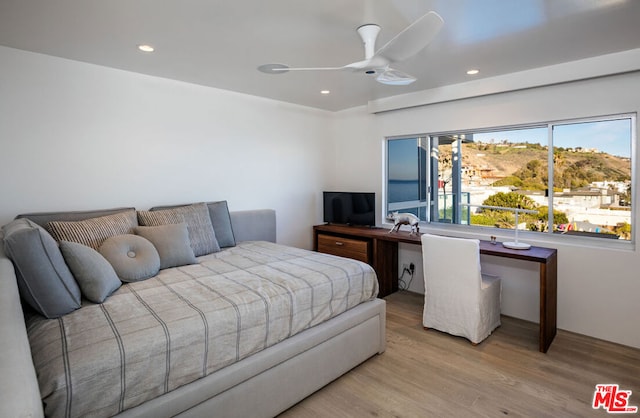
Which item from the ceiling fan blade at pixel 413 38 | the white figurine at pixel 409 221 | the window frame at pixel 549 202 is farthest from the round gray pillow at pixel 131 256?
the window frame at pixel 549 202

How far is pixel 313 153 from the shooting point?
4938mm

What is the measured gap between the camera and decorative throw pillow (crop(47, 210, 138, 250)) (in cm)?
249

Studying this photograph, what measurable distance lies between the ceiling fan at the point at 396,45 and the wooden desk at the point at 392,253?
1.76 meters

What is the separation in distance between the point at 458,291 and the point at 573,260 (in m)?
1.12

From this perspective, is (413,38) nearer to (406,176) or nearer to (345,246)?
(345,246)

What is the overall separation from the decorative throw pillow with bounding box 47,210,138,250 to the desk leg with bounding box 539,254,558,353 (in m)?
3.36

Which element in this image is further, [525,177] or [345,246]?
[345,246]

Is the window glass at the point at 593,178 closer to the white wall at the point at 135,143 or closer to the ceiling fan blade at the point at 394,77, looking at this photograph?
the ceiling fan blade at the point at 394,77

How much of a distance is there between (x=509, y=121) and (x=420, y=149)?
43.4 inches

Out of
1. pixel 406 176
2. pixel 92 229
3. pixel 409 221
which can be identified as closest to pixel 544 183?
pixel 409 221

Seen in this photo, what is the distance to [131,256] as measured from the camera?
2477 mm

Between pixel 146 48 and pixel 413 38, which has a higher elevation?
A: pixel 146 48

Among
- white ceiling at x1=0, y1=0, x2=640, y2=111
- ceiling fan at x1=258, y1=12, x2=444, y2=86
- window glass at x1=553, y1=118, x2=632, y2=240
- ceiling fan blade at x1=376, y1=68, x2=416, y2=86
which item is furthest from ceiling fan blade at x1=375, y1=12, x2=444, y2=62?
window glass at x1=553, y1=118, x2=632, y2=240

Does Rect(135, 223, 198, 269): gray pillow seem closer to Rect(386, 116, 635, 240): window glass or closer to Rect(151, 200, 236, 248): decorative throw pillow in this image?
Rect(151, 200, 236, 248): decorative throw pillow
